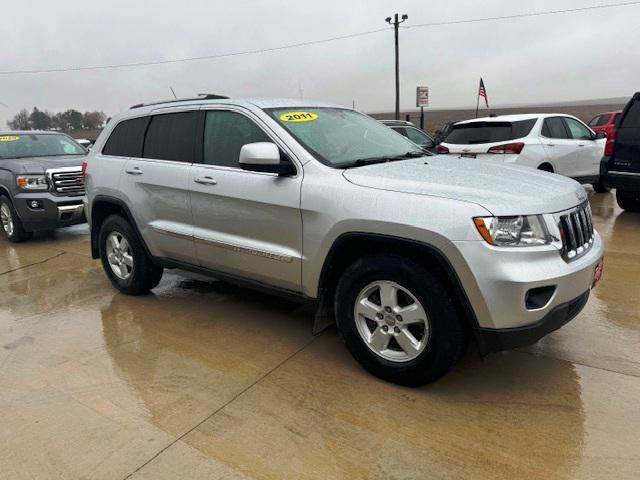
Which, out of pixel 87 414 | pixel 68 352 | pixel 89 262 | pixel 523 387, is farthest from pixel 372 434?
pixel 89 262

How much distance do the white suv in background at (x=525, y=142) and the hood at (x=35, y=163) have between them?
5.92 meters

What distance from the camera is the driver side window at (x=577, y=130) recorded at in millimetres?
9352

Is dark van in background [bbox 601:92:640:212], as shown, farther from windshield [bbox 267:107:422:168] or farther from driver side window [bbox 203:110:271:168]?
driver side window [bbox 203:110:271:168]

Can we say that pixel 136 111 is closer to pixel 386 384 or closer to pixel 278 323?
pixel 278 323

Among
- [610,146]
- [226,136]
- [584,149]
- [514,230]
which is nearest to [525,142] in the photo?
[610,146]

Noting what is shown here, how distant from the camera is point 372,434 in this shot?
272 cm

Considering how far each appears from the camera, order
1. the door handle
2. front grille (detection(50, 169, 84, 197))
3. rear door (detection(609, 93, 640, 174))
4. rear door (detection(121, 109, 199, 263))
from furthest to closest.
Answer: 1. front grille (detection(50, 169, 84, 197))
2. rear door (detection(609, 93, 640, 174))
3. rear door (detection(121, 109, 199, 263))
4. the door handle

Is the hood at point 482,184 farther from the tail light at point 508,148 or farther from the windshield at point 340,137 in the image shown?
the tail light at point 508,148

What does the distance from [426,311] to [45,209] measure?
6473 mm

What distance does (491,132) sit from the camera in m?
8.48

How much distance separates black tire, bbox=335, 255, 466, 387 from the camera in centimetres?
283

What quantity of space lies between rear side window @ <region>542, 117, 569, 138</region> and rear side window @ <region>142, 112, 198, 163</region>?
6.58 metres

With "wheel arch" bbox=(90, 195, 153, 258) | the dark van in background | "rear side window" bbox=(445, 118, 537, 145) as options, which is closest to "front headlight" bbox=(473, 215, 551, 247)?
"wheel arch" bbox=(90, 195, 153, 258)

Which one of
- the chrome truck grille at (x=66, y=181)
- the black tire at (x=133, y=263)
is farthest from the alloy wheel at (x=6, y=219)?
the black tire at (x=133, y=263)
